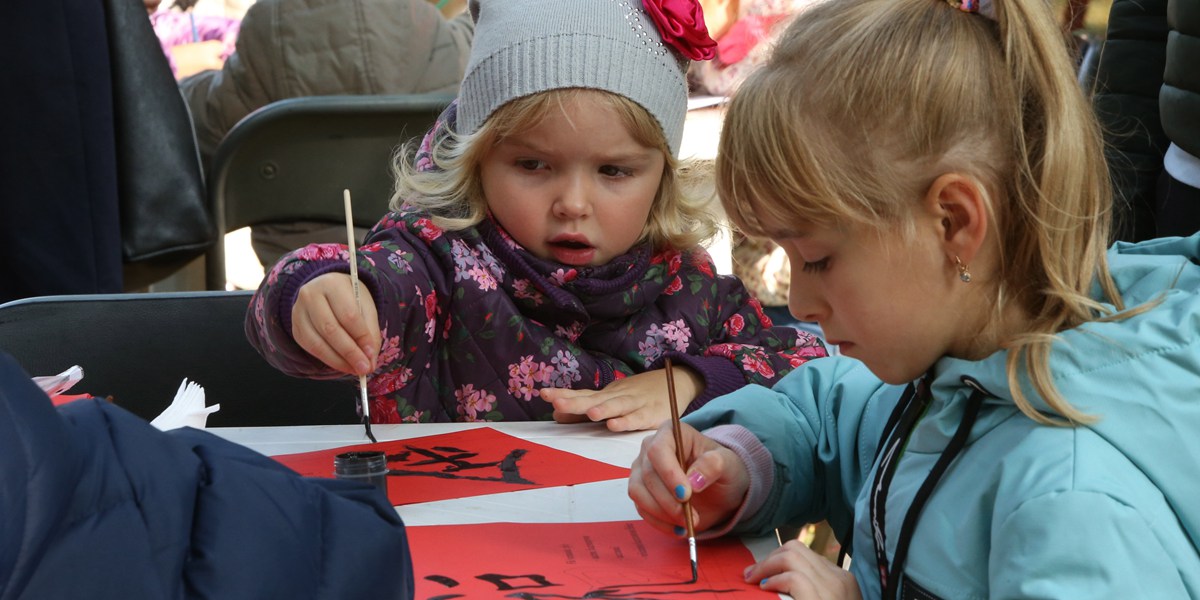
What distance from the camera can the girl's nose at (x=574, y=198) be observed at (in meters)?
1.52

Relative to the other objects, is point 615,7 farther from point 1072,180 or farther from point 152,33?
point 152,33

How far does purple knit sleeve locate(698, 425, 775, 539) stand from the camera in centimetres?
101

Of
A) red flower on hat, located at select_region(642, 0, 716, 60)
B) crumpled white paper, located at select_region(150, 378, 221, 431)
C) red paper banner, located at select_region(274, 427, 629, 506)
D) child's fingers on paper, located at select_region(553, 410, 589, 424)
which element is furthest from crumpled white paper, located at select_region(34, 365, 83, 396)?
red flower on hat, located at select_region(642, 0, 716, 60)

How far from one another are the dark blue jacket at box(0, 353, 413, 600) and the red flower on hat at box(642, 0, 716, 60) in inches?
42.3

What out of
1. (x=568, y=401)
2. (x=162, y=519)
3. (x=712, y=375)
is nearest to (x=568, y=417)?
(x=568, y=401)

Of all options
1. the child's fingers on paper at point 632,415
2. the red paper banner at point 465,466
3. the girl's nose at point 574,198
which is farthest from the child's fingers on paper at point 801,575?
the girl's nose at point 574,198

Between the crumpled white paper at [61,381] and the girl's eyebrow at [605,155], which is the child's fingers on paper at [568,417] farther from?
the crumpled white paper at [61,381]

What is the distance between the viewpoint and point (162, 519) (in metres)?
0.53

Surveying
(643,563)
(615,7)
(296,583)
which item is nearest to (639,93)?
(615,7)

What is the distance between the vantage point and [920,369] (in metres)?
0.94

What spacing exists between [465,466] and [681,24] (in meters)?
0.73

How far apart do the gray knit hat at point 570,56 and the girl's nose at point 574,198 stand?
12 cm

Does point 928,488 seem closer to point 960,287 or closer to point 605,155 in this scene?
point 960,287

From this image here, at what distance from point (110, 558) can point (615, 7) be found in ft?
4.01
